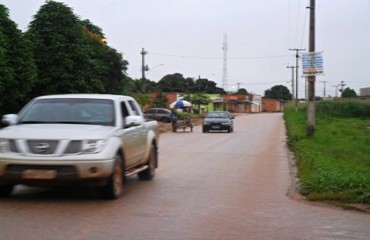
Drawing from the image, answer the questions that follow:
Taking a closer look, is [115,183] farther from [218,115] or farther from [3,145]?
[218,115]

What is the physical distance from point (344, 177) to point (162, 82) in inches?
4809

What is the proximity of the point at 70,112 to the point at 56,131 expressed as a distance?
104cm

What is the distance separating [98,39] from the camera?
43188 millimetres

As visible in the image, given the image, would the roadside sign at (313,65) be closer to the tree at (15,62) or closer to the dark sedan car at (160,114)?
the tree at (15,62)

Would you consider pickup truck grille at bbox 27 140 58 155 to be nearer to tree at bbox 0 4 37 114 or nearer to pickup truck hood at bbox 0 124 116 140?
pickup truck hood at bbox 0 124 116 140

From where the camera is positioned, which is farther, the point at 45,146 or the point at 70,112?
the point at 70,112

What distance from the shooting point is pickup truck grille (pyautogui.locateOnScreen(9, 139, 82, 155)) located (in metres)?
8.45

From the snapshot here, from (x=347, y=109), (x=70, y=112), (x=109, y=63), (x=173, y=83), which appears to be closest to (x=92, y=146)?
(x=70, y=112)

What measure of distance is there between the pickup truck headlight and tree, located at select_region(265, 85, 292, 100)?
16843cm

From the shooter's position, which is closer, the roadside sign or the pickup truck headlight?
the pickup truck headlight

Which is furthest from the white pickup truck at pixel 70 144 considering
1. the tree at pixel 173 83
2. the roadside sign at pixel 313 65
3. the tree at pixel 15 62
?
the tree at pixel 173 83

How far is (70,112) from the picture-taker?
9.68m

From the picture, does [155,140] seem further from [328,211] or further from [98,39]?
[98,39]

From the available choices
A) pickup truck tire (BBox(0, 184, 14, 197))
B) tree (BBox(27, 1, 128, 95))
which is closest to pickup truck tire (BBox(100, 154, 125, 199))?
pickup truck tire (BBox(0, 184, 14, 197))
